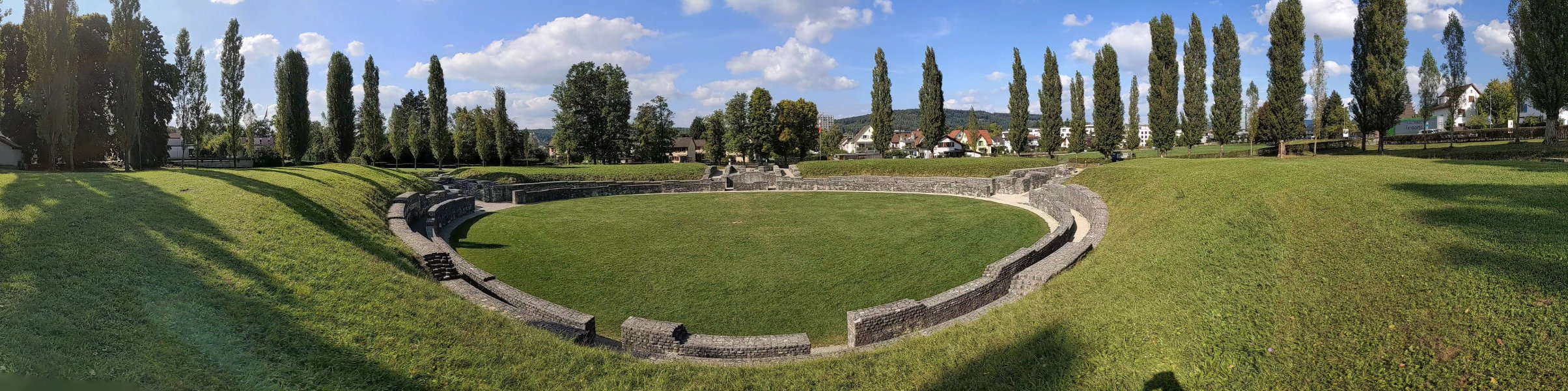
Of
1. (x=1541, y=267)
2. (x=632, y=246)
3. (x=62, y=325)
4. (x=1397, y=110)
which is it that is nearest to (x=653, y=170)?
(x=632, y=246)

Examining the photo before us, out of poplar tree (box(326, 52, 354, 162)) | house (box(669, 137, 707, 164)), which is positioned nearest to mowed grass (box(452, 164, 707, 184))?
poplar tree (box(326, 52, 354, 162))

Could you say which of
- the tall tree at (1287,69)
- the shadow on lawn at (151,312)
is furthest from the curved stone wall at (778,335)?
the tall tree at (1287,69)

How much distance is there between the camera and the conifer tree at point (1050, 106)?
148ft

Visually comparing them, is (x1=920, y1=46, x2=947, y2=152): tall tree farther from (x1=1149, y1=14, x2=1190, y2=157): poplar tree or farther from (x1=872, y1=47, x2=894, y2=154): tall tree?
(x1=1149, y1=14, x2=1190, y2=157): poplar tree

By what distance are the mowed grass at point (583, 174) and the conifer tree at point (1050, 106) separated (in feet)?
91.1

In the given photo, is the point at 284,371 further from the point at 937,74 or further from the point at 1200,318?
the point at 937,74

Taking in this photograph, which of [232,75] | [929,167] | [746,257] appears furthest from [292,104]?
[929,167]

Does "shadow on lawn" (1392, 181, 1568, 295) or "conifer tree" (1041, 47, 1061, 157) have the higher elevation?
"conifer tree" (1041, 47, 1061, 157)

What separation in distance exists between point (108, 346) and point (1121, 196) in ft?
69.7

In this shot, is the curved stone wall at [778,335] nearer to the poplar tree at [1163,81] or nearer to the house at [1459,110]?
the poplar tree at [1163,81]

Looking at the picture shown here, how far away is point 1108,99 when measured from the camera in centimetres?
4209

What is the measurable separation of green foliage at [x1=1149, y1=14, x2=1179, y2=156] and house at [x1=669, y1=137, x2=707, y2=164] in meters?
60.5

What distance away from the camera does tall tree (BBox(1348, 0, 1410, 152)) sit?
27.5 m

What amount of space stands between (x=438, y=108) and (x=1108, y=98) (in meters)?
53.3
